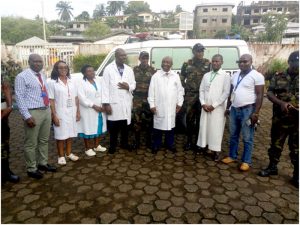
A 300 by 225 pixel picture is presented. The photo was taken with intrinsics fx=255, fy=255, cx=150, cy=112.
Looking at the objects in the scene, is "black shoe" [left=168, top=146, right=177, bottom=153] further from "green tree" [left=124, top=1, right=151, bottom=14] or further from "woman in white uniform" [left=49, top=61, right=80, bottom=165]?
"green tree" [left=124, top=1, right=151, bottom=14]

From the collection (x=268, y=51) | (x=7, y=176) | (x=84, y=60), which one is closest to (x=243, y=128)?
(x=7, y=176)

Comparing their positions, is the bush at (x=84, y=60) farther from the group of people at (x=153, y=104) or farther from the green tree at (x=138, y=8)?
the green tree at (x=138, y=8)

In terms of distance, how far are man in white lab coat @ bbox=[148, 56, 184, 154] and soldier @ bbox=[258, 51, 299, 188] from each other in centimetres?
153

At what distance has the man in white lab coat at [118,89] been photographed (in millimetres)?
4438

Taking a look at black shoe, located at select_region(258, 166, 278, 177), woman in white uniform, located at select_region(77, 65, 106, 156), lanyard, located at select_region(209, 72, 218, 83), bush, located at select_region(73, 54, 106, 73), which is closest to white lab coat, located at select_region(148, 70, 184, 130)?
lanyard, located at select_region(209, 72, 218, 83)

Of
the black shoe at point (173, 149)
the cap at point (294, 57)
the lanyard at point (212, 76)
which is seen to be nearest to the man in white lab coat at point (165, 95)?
the black shoe at point (173, 149)

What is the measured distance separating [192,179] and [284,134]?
1464 millimetres

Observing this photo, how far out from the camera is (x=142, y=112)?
4770 millimetres

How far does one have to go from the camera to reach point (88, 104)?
4316 millimetres

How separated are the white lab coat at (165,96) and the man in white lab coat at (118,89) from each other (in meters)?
0.40

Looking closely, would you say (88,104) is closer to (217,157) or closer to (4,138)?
(4,138)

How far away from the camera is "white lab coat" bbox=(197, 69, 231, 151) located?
163 inches

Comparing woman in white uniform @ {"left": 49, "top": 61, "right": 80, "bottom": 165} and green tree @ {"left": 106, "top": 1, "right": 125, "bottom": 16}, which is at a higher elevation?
green tree @ {"left": 106, "top": 1, "right": 125, "bottom": 16}

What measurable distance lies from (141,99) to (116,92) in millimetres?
538
